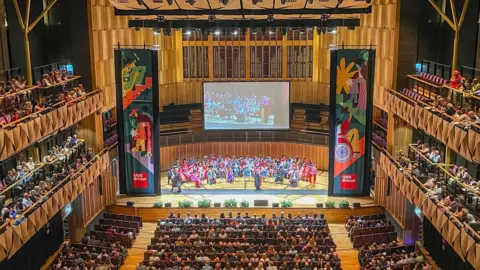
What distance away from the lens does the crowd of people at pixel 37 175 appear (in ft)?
52.9

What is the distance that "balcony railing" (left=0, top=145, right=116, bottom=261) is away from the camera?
1462 cm

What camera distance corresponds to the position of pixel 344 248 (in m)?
22.3

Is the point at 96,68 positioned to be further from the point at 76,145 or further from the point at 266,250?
the point at 266,250

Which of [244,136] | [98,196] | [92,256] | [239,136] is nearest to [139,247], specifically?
[92,256]

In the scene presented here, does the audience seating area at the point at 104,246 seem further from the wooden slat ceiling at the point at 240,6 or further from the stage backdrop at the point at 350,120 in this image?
the stage backdrop at the point at 350,120

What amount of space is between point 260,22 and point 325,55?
Answer: 10.9 meters

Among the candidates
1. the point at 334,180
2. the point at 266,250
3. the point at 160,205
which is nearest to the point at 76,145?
the point at 160,205

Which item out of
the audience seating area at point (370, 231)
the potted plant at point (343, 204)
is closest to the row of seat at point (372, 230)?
the audience seating area at point (370, 231)

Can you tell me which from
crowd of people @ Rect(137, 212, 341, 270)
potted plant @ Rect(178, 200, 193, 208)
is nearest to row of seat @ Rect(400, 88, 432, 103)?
crowd of people @ Rect(137, 212, 341, 270)

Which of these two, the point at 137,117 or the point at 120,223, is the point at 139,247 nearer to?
the point at 120,223

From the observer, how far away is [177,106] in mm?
32094

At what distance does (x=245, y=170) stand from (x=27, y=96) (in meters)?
13.1

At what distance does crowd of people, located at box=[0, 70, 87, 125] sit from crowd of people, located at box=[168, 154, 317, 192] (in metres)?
8.16

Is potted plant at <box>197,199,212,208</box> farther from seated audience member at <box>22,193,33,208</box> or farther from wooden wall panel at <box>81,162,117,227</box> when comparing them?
seated audience member at <box>22,193,33,208</box>
